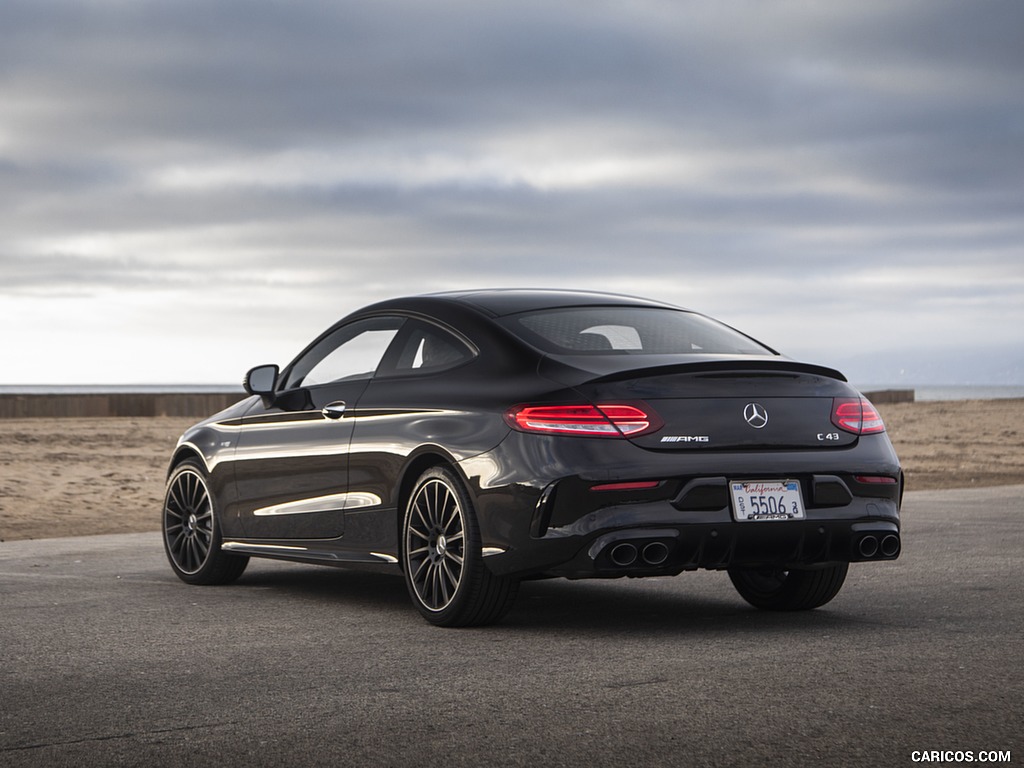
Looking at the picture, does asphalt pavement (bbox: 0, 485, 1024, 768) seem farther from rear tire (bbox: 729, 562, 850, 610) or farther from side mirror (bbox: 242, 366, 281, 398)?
side mirror (bbox: 242, 366, 281, 398)

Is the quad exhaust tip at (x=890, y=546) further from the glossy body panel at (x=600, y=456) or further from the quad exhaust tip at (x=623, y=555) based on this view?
the quad exhaust tip at (x=623, y=555)

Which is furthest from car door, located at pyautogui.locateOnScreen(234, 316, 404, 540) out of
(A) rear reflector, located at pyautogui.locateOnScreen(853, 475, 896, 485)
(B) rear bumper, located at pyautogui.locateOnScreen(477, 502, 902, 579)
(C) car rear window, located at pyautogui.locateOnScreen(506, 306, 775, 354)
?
(A) rear reflector, located at pyautogui.locateOnScreen(853, 475, 896, 485)

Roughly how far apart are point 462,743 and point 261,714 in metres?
0.83

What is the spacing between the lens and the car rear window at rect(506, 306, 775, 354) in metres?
7.34

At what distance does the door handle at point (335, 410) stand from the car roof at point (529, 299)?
0.74 m

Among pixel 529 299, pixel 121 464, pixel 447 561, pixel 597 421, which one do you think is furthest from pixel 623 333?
pixel 121 464

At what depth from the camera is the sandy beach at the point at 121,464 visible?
633 inches

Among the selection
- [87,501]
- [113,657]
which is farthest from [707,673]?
[87,501]

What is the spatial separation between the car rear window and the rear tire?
116 centimetres

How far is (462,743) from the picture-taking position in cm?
468

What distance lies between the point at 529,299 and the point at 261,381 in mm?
1891

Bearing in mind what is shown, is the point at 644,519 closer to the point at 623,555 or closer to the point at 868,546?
the point at 623,555

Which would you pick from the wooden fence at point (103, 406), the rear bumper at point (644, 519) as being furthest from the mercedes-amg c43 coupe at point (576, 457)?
the wooden fence at point (103, 406)

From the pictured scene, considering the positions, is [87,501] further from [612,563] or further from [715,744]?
[715,744]
